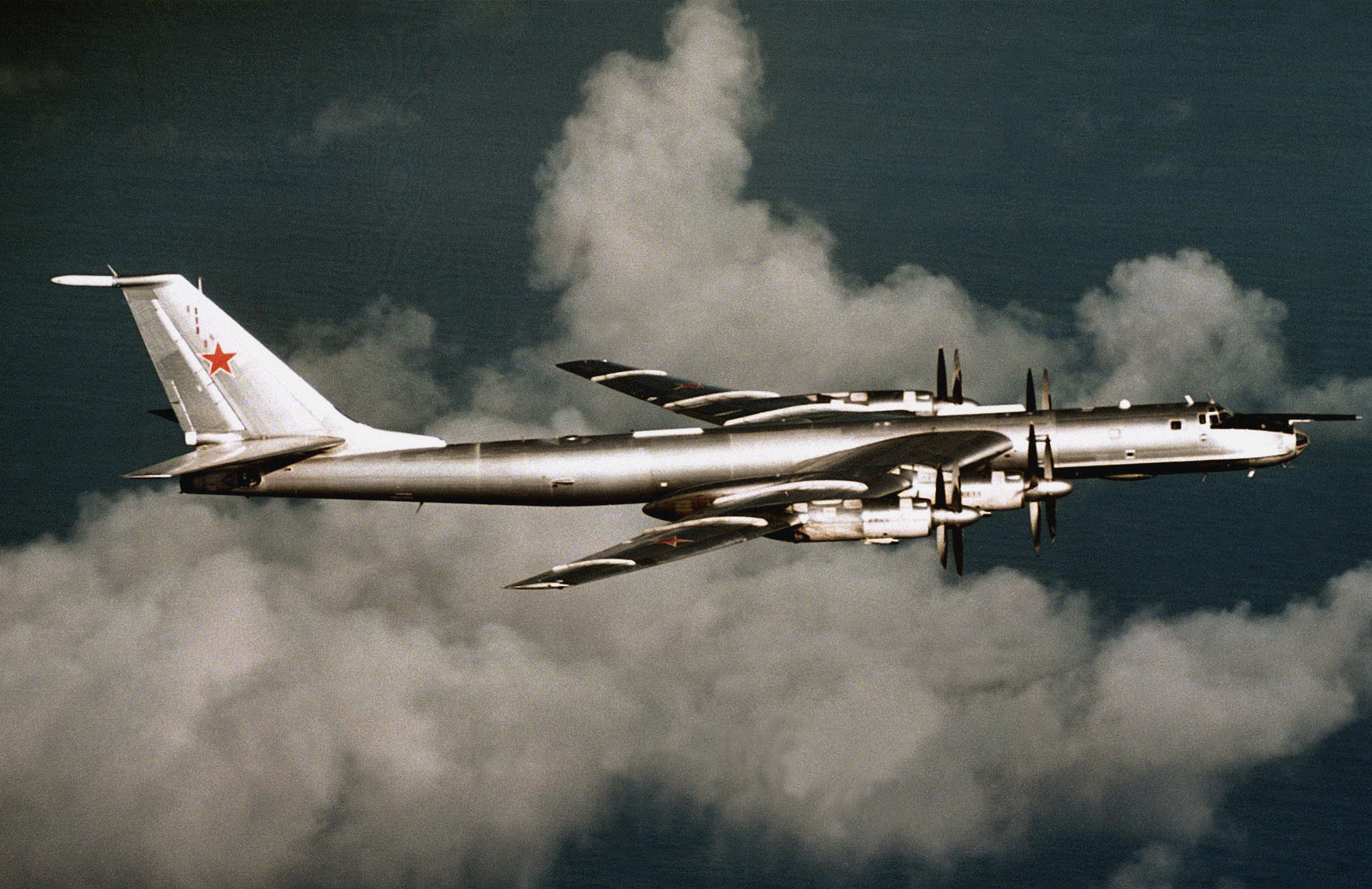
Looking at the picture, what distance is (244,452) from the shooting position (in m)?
61.7

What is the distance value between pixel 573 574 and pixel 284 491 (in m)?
13.0

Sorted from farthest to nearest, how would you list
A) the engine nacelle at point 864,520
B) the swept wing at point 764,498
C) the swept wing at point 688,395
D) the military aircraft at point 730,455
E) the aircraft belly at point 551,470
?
the swept wing at point 688,395, the aircraft belly at point 551,470, the military aircraft at point 730,455, the engine nacelle at point 864,520, the swept wing at point 764,498

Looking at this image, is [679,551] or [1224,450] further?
[1224,450]

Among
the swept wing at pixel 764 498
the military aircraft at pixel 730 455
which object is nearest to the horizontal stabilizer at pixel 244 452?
the military aircraft at pixel 730 455

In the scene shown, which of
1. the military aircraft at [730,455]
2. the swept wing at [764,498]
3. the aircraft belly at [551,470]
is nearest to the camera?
the swept wing at [764,498]

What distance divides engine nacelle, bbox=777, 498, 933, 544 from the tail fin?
15.2 meters

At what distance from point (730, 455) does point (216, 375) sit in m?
16.5

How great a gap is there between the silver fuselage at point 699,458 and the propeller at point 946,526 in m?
5.31

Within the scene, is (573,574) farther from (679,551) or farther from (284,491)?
(284,491)

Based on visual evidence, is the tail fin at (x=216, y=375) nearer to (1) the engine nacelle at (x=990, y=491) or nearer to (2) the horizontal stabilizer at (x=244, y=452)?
(2) the horizontal stabilizer at (x=244, y=452)

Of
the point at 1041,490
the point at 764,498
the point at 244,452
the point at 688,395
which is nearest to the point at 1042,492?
the point at 1041,490

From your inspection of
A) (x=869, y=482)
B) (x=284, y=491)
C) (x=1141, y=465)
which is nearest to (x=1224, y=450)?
(x=1141, y=465)

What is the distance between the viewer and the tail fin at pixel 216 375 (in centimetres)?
6044

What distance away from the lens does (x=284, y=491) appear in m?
63.2
